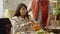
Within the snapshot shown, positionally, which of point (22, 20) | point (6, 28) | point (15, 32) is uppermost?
point (6, 28)

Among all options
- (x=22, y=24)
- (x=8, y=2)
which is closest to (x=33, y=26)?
(x=22, y=24)

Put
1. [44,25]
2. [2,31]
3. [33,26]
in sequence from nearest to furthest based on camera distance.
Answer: [2,31] < [33,26] < [44,25]

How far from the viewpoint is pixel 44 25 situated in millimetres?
2021

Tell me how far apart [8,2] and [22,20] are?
3.35 feet

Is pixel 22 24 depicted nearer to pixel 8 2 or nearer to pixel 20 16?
pixel 20 16

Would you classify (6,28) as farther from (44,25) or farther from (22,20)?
(44,25)

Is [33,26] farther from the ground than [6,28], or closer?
closer

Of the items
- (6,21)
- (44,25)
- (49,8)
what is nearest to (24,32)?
(44,25)

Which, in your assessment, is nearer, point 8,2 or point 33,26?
point 33,26

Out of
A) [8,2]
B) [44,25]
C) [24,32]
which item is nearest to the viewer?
[24,32]

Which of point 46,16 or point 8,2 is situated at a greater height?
point 8,2

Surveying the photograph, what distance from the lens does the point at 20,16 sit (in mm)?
1754

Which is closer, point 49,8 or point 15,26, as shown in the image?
point 15,26

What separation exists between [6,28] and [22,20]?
111cm
